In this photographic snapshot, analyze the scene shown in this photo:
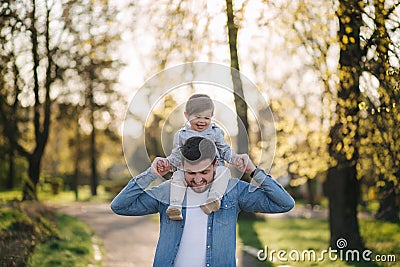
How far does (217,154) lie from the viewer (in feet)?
12.7

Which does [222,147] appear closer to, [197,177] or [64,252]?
[197,177]

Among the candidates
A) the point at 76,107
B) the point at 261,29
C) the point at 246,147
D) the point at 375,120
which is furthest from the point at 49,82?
the point at 246,147

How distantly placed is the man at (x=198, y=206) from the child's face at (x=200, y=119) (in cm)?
21

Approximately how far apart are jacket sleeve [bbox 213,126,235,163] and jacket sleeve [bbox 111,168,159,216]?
0.43 meters

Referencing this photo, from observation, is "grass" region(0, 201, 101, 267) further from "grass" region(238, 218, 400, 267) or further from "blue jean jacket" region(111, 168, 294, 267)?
"blue jean jacket" region(111, 168, 294, 267)

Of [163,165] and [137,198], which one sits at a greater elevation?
[163,165]

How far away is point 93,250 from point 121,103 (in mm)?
19528

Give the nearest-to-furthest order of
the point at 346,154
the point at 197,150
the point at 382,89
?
Result: 1. the point at 197,150
2. the point at 382,89
3. the point at 346,154

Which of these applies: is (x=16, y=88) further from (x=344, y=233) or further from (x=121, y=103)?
(x=344, y=233)

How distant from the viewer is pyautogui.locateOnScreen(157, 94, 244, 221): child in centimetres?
390

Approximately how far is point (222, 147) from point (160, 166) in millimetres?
399

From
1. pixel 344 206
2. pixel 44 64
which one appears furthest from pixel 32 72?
pixel 344 206

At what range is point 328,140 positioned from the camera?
11227mm

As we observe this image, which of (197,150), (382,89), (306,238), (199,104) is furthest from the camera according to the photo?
(306,238)
